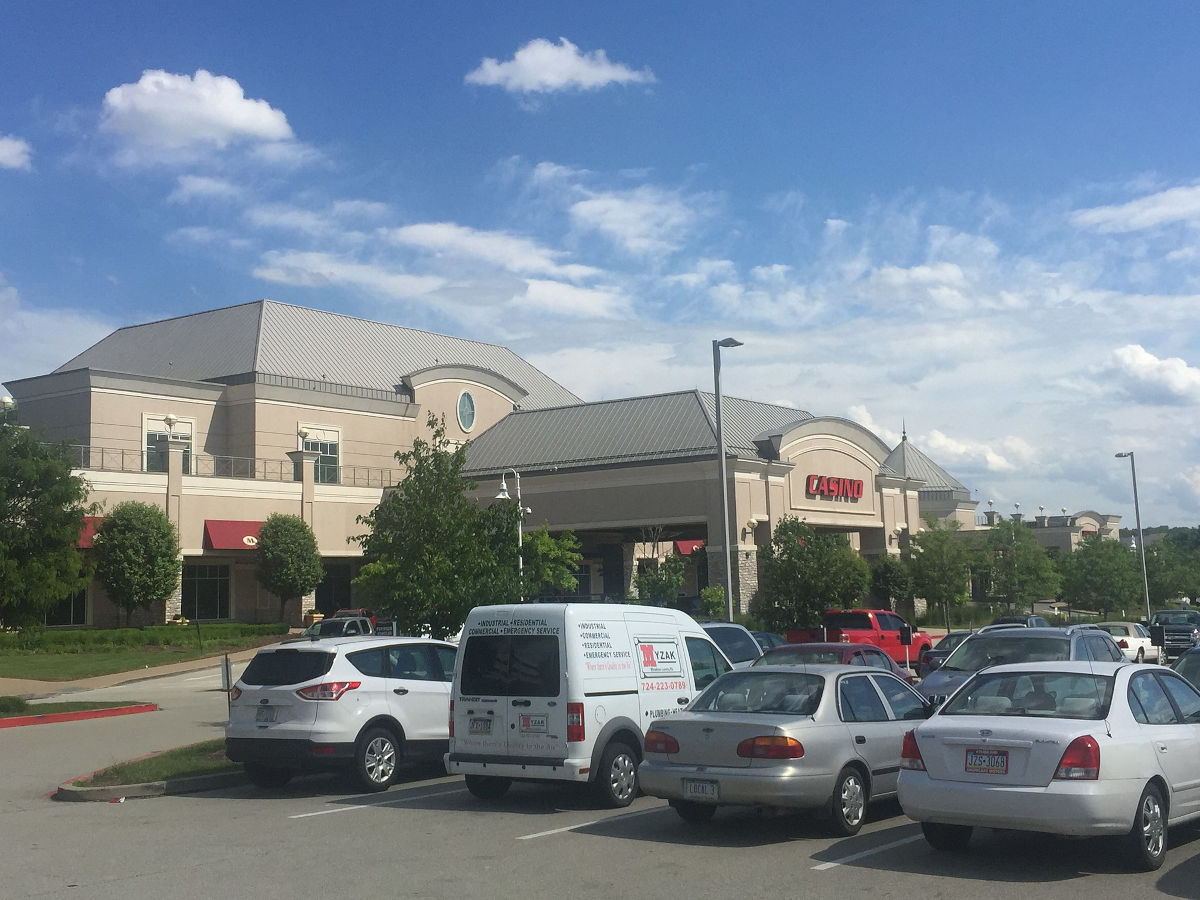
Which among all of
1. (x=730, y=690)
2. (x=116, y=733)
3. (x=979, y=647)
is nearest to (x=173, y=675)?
(x=116, y=733)

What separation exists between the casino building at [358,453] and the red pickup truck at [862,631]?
12.0 metres

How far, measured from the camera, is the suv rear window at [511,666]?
12.0 metres

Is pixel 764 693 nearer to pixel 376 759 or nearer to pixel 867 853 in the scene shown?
pixel 867 853

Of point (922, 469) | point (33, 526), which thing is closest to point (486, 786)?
point (33, 526)

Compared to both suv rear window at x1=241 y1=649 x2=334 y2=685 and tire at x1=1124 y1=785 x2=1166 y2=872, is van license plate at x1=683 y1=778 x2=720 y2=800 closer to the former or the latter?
tire at x1=1124 y1=785 x2=1166 y2=872

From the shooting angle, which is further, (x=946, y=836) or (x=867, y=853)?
(x=867, y=853)

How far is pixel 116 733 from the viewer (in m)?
20.9

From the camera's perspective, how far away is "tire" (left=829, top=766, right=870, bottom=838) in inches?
406

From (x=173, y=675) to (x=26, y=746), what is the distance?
1623cm

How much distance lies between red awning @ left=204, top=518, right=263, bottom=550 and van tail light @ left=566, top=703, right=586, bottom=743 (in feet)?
125

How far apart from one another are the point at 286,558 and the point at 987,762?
42379 mm

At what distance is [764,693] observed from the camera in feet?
36.3

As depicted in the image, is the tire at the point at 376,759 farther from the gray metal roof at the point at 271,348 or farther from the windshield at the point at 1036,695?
the gray metal roof at the point at 271,348

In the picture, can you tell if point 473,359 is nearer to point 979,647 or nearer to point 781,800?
point 979,647
